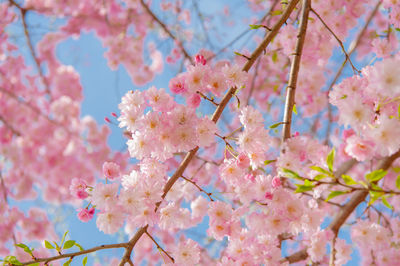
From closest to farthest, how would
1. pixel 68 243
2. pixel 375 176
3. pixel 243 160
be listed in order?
pixel 375 176 < pixel 68 243 < pixel 243 160

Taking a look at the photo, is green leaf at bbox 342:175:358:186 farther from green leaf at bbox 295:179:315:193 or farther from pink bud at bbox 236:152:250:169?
pink bud at bbox 236:152:250:169

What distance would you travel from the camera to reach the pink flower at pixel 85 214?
51.0 inches

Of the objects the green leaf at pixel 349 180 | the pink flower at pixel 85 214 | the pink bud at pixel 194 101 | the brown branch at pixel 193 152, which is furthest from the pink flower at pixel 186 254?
the green leaf at pixel 349 180

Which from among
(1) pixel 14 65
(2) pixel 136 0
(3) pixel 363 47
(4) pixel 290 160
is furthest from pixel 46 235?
(3) pixel 363 47

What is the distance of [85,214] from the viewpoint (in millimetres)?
1303

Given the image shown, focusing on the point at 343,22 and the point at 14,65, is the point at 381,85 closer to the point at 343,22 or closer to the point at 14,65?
the point at 343,22

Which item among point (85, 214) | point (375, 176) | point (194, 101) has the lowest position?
point (375, 176)

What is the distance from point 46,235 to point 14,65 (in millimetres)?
2740

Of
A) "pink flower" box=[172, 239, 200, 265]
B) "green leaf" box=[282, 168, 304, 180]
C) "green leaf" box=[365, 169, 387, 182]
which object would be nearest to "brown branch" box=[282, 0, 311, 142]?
"green leaf" box=[282, 168, 304, 180]

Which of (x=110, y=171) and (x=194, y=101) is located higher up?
(x=194, y=101)

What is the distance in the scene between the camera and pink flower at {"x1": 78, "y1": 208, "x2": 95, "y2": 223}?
129 centimetres

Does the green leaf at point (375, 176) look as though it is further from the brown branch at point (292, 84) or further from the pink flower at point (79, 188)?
the pink flower at point (79, 188)

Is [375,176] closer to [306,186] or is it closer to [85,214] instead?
[306,186]

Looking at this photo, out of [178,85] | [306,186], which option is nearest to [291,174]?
[306,186]
